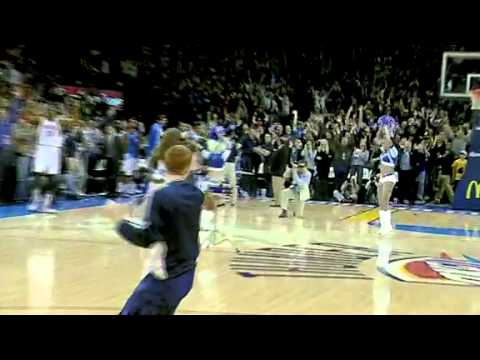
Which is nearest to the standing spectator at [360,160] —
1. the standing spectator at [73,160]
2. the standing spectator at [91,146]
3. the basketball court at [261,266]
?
the basketball court at [261,266]

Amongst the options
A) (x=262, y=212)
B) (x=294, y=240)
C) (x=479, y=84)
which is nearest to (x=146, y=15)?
(x=294, y=240)

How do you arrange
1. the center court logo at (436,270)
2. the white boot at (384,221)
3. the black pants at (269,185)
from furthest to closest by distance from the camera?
the black pants at (269,185), the white boot at (384,221), the center court logo at (436,270)

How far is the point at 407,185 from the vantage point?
49.8 ft

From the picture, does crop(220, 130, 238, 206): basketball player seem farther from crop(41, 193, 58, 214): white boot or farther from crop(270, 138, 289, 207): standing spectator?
crop(41, 193, 58, 214): white boot

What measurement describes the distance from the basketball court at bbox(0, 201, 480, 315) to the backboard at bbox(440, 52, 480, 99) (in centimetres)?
409

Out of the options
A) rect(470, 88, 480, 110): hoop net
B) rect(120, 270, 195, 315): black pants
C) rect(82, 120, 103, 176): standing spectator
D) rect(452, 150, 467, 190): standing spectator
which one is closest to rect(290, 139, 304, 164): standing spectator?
rect(452, 150, 467, 190): standing spectator

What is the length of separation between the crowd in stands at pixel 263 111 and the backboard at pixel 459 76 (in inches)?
56.3

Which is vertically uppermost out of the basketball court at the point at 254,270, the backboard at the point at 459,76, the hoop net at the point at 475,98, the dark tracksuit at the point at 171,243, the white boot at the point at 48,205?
the backboard at the point at 459,76

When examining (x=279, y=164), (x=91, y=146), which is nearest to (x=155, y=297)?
(x=279, y=164)

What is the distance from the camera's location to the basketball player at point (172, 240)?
3635mm

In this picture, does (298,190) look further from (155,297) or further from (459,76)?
(155,297)

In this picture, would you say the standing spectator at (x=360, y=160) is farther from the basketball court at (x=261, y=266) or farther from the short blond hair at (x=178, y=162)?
the short blond hair at (x=178, y=162)
